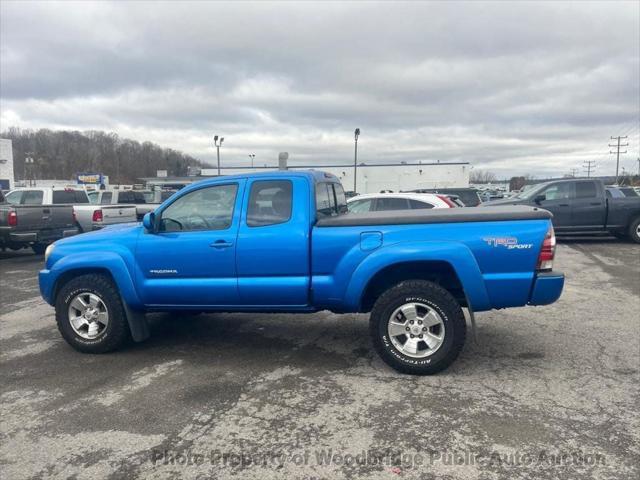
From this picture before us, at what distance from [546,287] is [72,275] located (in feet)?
15.5

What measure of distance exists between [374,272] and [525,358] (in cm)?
188

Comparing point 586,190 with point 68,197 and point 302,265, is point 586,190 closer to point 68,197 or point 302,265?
point 302,265

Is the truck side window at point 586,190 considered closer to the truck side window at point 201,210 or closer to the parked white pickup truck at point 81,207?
the truck side window at point 201,210

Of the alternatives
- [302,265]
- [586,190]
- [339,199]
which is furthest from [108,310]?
[586,190]

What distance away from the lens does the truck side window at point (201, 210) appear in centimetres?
505


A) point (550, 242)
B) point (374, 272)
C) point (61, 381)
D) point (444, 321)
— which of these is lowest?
point (61, 381)

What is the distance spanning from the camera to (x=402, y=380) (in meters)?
4.46

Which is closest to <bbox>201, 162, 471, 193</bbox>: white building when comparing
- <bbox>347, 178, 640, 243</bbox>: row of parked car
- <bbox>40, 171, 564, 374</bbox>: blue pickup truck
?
<bbox>347, 178, 640, 243</bbox>: row of parked car

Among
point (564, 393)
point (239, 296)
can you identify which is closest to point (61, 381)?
point (239, 296)

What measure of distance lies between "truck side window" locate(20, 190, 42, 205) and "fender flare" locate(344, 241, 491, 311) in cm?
1419

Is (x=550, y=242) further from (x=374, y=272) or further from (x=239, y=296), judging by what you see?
(x=239, y=296)

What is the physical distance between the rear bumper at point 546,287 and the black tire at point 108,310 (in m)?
4.00

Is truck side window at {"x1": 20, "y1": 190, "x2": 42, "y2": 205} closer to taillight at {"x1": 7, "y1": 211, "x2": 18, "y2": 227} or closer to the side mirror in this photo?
taillight at {"x1": 7, "y1": 211, "x2": 18, "y2": 227}

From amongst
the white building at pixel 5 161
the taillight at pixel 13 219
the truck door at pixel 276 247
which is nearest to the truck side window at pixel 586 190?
the truck door at pixel 276 247
